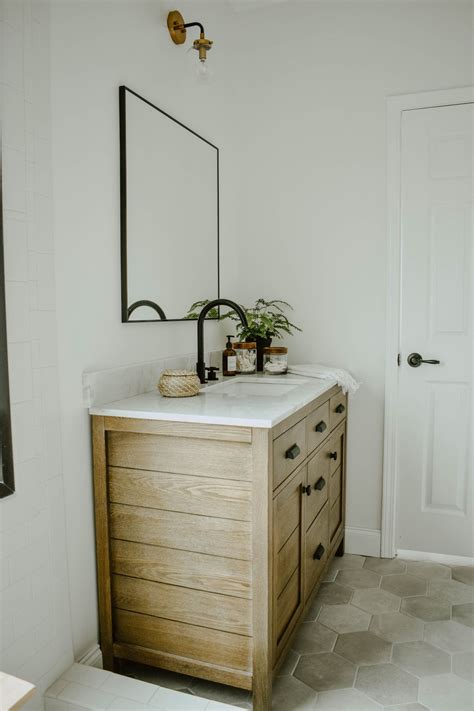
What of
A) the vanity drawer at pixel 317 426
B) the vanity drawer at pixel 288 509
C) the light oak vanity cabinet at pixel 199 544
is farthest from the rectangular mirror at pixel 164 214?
the vanity drawer at pixel 288 509

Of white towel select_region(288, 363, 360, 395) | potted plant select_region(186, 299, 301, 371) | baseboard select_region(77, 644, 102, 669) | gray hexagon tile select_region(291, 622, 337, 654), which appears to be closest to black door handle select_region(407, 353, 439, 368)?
white towel select_region(288, 363, 360, 395)

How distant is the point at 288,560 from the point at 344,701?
0.46m

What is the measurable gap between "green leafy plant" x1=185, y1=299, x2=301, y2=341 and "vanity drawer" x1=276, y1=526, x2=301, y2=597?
37.0 inches

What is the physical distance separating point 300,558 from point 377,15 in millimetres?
2476

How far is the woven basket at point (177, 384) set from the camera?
1.90m

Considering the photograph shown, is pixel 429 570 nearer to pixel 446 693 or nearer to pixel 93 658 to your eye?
pixel 446 693

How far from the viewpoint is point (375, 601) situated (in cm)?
230

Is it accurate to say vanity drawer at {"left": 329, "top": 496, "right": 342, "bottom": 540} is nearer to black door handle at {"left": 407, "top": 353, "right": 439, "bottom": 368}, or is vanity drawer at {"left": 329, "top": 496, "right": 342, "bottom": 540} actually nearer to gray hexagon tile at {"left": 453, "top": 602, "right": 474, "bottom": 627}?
gray hexagon tile at {"left": 453, "top": 602, "right": 474, "bottom": 627}

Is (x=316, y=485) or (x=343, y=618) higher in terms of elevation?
(x=316, y=485)

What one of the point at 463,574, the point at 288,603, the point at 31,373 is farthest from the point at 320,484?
the point at 31,373

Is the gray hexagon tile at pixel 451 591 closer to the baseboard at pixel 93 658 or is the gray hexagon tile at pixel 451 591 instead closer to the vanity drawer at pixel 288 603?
the vanity drawer at pixel 288 603

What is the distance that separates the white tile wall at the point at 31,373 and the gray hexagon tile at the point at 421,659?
1.14 meters

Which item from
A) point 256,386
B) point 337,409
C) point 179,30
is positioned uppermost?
point 179,30

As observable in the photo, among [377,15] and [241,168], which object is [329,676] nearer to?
[241,168]
